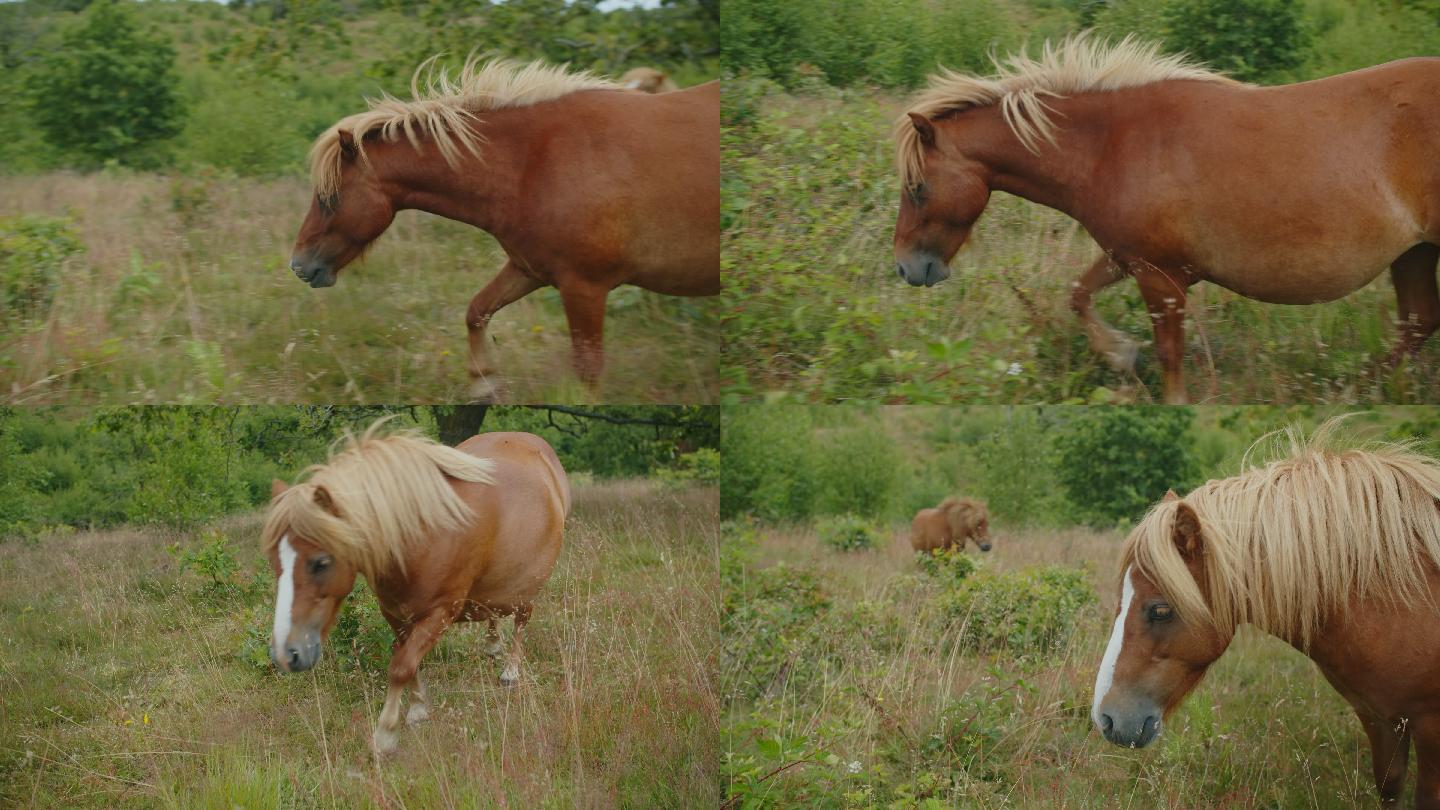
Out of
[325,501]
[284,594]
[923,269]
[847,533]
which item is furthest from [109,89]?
[847,533]

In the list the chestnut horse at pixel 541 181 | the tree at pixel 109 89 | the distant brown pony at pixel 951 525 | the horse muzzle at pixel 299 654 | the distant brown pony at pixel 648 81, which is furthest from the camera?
the distant brown pony at pixel 951 525

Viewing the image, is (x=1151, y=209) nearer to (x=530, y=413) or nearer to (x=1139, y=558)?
(x=1139, y=558)

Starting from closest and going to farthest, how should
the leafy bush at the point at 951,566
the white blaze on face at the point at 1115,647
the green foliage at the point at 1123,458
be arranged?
the white blaze on face at the point at 1115,647 → the leafy bush at the point at 951,566 → the green foliage at the point at 1123,458

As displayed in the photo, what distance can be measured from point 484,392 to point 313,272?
97 cm

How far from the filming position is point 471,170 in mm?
4422

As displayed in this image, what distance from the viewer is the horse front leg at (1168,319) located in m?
4.16

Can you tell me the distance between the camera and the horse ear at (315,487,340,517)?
391 cm

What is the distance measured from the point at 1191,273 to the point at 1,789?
568cm

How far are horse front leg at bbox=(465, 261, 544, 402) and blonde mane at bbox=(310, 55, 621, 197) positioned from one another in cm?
59

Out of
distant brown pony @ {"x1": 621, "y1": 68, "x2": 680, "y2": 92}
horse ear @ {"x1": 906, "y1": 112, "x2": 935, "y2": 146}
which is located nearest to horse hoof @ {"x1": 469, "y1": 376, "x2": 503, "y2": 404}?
distant brown pony @ {"x1": 621, "y1": 68, "x2": 680, "y2": 92}

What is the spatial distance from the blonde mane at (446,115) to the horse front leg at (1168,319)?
2701 mm

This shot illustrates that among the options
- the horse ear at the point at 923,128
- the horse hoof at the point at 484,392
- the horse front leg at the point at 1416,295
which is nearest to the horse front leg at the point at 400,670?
the horse hoof at the point at 484,392

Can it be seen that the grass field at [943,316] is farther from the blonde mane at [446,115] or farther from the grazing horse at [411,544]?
the grazing horse at [411,544]

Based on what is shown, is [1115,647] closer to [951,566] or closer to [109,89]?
[951,566]
